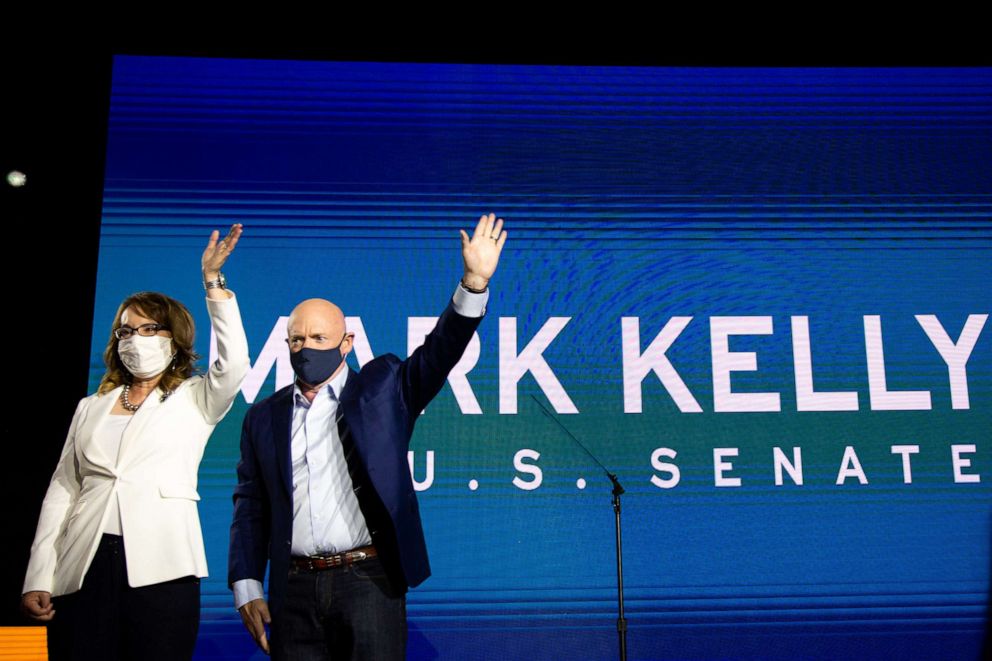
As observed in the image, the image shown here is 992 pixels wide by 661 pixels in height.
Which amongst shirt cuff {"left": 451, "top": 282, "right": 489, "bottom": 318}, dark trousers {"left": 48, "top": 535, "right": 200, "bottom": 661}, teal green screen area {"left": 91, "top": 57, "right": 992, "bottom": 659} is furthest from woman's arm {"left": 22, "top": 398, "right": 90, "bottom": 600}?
teal green screen area {"left": 91, "top": 57, "right": 992, "bottom": 659}

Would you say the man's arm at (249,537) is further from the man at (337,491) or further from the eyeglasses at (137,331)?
the eyeglasses at (137,331)

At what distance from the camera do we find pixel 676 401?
388 cm

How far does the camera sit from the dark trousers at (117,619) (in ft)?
6.88

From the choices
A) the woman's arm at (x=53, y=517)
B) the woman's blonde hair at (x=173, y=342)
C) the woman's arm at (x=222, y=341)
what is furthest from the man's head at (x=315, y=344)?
the woman's arm at (x=53, y=517)

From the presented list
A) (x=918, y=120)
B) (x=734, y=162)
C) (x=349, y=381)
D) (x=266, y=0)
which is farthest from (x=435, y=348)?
(x=918, y=120)

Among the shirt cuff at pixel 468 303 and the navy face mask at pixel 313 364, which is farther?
the navy face mask at pixel 313 364

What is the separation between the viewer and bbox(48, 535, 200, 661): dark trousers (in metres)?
2.10

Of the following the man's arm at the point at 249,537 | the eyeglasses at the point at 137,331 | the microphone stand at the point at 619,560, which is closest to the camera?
the man's arm at the point at 249,537

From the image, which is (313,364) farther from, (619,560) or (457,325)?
(619,560)

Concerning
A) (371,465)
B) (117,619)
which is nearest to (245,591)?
(117,619)

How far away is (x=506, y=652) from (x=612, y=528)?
2.05 feet

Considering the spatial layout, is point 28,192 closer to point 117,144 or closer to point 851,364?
point 117,144

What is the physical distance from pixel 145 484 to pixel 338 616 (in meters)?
0.56

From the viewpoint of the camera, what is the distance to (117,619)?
2.13 meters
